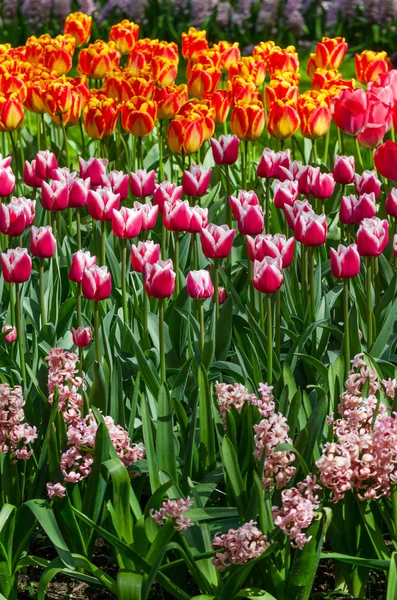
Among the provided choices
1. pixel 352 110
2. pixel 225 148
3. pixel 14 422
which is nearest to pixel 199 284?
pixel 14 422

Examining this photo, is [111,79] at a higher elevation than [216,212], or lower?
higher

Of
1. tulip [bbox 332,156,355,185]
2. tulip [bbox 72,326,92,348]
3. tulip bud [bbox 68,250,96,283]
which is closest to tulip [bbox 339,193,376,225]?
tulip [bbox 332,156,355,185]

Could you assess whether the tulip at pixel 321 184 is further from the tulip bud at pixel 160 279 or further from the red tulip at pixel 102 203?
the tulip bud at pixel 160 279

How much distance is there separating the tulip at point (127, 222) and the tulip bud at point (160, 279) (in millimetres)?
365

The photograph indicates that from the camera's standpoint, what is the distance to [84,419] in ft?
8.84

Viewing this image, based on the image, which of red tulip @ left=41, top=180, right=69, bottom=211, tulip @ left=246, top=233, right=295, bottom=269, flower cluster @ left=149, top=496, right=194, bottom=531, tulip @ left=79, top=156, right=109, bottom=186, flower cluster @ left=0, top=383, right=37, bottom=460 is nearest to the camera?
flower cluster @ left=149, top=496, right=194, bottom=531

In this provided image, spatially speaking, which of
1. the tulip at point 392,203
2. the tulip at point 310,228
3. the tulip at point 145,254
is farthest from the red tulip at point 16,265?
the tulip at point 392,203

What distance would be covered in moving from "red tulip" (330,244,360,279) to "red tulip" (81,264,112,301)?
0.63 meters

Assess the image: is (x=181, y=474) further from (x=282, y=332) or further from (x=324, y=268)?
(x=324, y=268)

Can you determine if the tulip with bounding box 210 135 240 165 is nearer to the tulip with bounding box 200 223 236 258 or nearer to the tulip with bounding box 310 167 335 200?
the tulip with bounding box 310 167 335 200

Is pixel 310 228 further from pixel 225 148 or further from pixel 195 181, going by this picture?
pixel 225 148

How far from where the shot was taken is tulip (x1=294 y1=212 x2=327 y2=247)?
300cm

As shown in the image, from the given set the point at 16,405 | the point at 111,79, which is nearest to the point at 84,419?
the point at 16,405

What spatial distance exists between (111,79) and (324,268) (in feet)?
5.07
